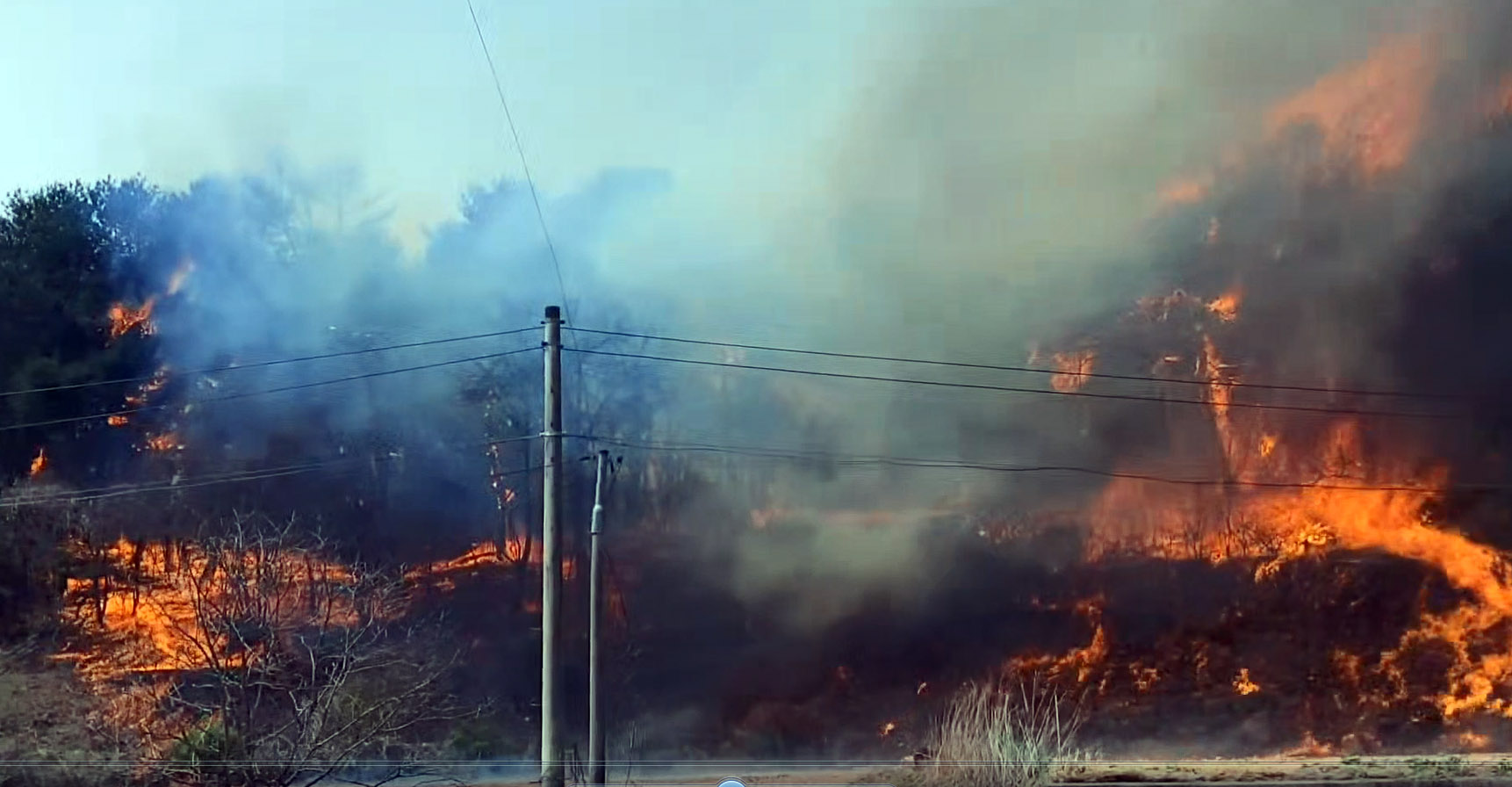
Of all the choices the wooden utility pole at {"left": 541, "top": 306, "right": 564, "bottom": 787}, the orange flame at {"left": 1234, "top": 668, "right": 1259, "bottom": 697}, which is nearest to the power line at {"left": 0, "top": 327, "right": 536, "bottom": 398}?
the wooden utility pole at {"left": 541, "top": 306, "right": 564, "bottom": 787}

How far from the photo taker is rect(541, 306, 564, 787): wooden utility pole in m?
14.6

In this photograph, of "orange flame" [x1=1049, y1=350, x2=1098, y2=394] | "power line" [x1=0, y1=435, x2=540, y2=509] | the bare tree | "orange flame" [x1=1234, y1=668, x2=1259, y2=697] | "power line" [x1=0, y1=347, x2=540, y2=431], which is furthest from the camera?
"orange flame" [x1=1049, y1=350, x2=1098, y2=394]

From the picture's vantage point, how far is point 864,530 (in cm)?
3039

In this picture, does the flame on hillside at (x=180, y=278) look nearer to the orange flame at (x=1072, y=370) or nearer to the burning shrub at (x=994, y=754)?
the burning shrub at (x=994, y=754)

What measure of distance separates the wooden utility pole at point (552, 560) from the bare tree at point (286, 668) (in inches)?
162

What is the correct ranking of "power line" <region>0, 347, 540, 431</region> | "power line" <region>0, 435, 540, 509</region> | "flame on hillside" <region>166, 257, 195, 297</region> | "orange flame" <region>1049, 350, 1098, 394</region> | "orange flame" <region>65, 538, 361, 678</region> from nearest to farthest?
"orange flame" <region>65, 538, 361, 678</region> → "power line" <region>0, 435, 540, 509</region> → "power line" <region>0, 347, 540, 431</region> → "flame on hillside" <region>166, 257, 195, 297</region> → "orange flame" <region>1049, 350, 1098, 394</region>

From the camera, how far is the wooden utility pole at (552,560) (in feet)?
47.8

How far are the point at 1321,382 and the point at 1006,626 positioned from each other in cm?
1080

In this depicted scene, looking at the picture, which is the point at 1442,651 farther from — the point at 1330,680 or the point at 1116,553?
the point at 1116,553

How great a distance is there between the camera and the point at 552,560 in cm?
1494

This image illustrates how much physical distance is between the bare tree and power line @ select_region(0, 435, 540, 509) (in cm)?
216

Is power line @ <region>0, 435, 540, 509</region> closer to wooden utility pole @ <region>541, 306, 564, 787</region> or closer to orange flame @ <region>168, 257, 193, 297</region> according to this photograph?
orange flame @ <region>168, 257, 193, 297</region>

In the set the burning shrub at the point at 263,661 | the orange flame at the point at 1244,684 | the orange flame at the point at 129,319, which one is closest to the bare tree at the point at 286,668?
the burning shrub at the point at 263,661

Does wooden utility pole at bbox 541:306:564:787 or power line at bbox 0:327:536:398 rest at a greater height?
power line at bbox 0:327:536:398
